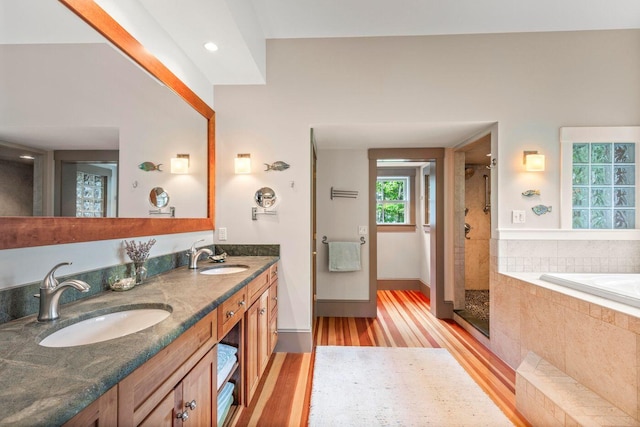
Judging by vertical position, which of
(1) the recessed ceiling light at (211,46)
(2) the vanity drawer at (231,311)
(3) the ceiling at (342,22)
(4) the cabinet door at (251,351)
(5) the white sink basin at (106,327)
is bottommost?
(4) the cabinet door at (251,351)

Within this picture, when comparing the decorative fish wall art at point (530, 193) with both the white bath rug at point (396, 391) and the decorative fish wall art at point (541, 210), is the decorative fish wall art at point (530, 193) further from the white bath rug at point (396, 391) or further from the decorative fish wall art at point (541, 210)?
the white bath rug at point (396, 391)

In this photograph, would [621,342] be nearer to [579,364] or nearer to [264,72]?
[579,364]

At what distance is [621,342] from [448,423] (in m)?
1.02

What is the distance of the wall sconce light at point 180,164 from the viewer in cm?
198

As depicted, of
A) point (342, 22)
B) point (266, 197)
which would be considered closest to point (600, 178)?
point (342, 22)

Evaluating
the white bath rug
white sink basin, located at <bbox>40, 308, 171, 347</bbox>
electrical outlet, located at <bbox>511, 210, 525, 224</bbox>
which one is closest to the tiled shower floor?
the white bath rug

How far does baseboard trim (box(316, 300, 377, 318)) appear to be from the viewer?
Result: 346cm

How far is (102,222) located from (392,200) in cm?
439

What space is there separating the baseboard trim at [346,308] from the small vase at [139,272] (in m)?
2.28

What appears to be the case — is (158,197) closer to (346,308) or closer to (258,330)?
(258,330)

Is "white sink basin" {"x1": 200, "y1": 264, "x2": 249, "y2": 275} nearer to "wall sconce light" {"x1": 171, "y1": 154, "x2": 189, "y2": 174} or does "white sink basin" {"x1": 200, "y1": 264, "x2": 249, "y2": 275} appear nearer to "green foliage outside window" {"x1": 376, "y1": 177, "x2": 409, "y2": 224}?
"wall sconce light" {"x1": 171, "y1": 154, "x2": 189, "y2": 174}

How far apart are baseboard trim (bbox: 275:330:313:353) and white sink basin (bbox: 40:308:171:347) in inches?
63.4

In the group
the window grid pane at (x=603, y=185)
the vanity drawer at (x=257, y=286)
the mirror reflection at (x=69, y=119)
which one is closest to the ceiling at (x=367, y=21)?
the mirror reflection at (x=69, y=119)

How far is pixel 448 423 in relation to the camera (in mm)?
1689
